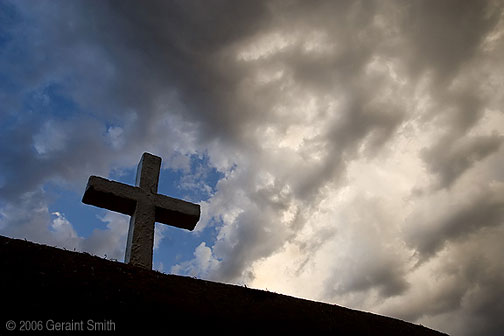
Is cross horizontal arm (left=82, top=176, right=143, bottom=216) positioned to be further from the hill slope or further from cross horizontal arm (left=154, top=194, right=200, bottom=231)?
the hill slope

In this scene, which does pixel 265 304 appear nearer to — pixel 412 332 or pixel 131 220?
pixel 412 332

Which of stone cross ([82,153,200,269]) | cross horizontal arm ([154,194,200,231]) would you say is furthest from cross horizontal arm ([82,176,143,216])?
cross horizontal arm ([154,194,200,231])

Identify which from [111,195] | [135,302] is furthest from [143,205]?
[135,302]

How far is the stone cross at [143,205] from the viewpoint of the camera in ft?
24.4

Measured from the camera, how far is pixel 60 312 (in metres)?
3.81

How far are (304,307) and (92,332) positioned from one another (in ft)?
11.1

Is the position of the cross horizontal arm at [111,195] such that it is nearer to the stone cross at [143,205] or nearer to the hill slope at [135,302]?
the stone cross at [143,205]

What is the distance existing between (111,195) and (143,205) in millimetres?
645

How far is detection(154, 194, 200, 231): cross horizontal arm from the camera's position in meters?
8.20

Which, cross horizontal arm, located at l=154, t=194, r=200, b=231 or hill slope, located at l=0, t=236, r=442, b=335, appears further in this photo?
cross horizontal arm, located at l=154, t=194, r=200, b=231

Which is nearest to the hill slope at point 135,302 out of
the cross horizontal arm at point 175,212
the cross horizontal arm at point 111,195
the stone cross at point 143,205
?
the stone cross at point 143,205

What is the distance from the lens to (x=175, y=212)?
8.26 m

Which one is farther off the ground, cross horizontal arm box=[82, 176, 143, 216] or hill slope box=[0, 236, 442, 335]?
cross horizontal arm box=[82, 176, 143, 216]

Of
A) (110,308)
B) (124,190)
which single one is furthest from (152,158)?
(110,308)
